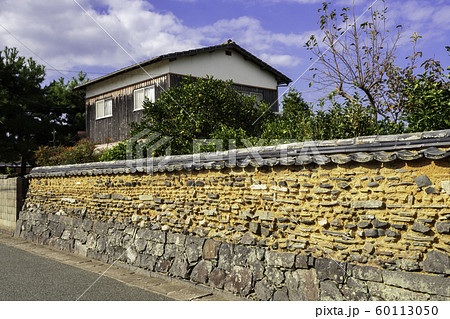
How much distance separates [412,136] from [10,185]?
42.7 ft

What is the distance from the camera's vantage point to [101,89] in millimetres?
20875

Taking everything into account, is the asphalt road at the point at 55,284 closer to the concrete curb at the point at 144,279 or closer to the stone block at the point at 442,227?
the concrete curb at the point at 144,279

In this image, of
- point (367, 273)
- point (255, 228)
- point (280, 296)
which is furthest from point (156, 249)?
point (367, 273)

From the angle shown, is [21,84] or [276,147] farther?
[21,84]

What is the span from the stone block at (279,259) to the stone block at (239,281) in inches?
16.8

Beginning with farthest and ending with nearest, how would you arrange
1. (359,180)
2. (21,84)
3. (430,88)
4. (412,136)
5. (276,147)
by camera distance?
1. (21,84)
2. (430,88)
3. (276,147)
4. (359,180)
5. (412,136)

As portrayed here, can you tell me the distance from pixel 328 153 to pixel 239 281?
7.97ft

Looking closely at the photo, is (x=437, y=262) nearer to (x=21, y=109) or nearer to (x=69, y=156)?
(x=69, y=156)

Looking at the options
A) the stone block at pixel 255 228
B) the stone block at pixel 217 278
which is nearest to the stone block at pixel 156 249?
the stone block at pixel 217 278

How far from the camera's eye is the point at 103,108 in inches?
814

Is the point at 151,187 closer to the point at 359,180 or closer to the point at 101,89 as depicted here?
the point at 359,180

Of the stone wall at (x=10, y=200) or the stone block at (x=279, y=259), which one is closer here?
the stone block at (x=279, y=259)

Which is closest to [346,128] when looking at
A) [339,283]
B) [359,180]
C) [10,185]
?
[359,180]

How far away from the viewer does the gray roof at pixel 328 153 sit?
4.44 m
